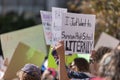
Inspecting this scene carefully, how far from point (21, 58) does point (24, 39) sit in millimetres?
882

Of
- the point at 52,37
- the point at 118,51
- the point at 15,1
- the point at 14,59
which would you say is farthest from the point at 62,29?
the point at 15,1

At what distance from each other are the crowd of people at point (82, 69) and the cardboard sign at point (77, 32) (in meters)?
0.23

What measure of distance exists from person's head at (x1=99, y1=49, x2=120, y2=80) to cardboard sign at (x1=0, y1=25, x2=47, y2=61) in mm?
3883

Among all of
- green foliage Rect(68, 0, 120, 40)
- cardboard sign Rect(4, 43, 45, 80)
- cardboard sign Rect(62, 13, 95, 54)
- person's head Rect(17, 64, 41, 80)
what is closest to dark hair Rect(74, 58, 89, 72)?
person's head Rect(17, 64, 41, 80)

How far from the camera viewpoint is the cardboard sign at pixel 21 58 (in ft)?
27.0

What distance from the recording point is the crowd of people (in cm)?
502

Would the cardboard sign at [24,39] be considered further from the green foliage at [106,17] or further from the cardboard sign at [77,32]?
the green foliage at [106,17]

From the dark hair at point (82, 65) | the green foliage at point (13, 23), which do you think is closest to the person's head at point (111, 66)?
the dark hair at point (82, 65)

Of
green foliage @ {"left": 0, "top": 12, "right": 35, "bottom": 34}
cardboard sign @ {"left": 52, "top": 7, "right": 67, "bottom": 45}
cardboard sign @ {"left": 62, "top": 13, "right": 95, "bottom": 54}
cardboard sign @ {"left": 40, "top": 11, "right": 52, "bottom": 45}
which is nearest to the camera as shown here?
cardboard sign @ {"left": 62, "top": 13, "right": 95, "bottom": 54}

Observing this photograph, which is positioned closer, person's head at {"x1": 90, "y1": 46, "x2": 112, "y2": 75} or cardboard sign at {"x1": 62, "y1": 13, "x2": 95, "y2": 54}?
person's head at {"x1": 90, "y1": 46, "x2": 112, "y2": 75}

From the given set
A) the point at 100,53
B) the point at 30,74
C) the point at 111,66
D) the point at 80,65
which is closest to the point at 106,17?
the point at 100,53

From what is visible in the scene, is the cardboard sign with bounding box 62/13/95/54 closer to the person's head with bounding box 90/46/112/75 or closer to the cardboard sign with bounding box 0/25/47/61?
the person's head with bounding box 90/46/112/75

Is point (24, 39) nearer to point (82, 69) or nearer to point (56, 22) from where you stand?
point (56, 22)

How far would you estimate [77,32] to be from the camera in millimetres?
8055
